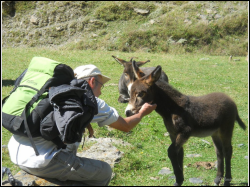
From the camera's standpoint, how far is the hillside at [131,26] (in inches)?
918

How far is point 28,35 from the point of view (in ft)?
88.4

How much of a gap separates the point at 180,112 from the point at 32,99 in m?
Answer: 2.49

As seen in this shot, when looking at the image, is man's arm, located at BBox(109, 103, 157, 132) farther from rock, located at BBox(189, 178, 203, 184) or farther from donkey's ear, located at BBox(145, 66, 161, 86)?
rock, located at BBox(189, 178, 203, 184)

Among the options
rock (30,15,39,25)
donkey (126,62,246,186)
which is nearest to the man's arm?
donkey (126,62,246,186)

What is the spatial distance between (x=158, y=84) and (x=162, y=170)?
75.7 inches

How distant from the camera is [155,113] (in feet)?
32.7

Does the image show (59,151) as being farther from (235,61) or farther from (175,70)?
(235,61)

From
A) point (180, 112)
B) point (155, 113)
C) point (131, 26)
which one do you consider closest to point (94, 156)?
point (180, 112)

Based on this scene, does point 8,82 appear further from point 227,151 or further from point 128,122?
point 227,151

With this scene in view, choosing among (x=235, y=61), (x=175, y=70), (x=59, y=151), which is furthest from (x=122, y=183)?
(x=235, y=61)

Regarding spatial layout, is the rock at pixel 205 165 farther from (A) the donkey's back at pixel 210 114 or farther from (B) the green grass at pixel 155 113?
(A) the donkey's back at pixel 210 114

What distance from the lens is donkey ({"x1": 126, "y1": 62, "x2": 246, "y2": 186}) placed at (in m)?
5.48

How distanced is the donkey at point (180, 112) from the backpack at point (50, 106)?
4.80 feet

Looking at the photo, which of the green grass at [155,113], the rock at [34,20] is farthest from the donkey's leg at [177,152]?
the rock at [34,20]
